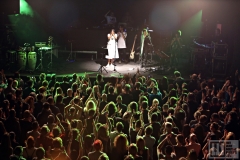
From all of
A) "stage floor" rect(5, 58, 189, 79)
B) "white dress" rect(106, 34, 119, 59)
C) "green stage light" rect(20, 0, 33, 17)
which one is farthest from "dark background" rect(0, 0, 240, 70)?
"white dress" rect(106, 34, 119, 59)

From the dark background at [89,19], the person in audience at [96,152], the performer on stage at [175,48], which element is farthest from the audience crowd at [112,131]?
the dark background at [89,19]

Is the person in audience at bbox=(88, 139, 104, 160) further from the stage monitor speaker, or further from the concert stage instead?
the stage monitor speaker

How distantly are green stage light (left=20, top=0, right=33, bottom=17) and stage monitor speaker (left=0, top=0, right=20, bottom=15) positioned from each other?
0.24m

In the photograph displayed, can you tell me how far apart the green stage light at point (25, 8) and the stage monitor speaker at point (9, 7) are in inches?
9.3


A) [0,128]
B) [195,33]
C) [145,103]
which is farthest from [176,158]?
[195,33]

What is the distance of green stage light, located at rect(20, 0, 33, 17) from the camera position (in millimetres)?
19503

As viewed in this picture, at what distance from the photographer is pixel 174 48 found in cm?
1608

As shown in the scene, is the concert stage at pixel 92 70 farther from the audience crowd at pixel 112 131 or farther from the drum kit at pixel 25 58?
the audience crowd at pixel 112 131

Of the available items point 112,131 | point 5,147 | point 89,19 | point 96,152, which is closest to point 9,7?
point 89,19

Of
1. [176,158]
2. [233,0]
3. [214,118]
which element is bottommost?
[176,158]

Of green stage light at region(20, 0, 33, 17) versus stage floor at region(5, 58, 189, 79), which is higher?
green stage light at region(20, 0, 33, 17)

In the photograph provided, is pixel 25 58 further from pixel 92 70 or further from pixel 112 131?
pixel 112 131

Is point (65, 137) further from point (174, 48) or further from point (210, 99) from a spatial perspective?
point (174, 48)

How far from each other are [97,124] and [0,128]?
181 cm
